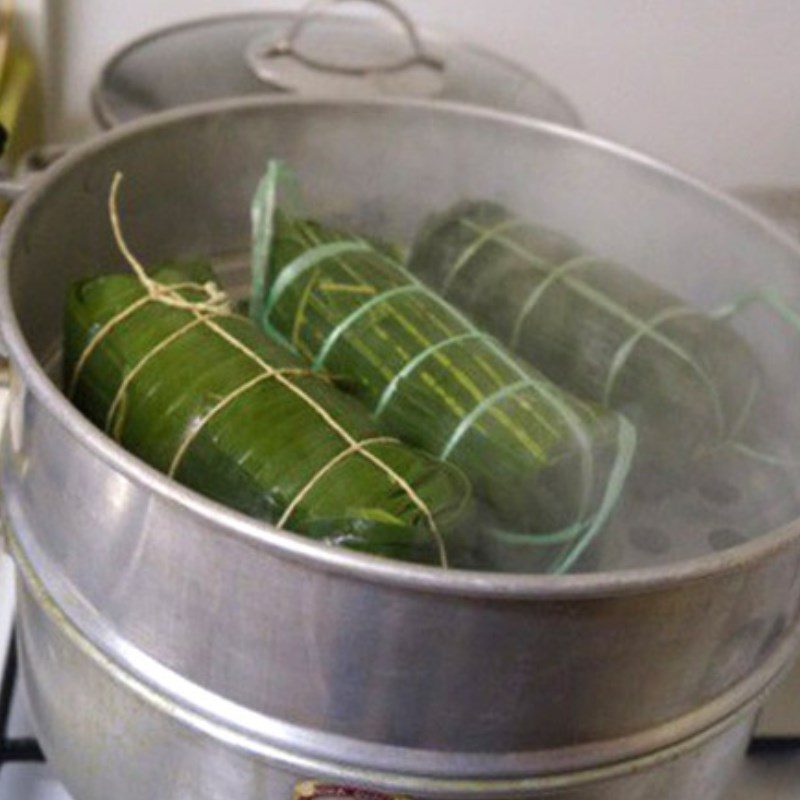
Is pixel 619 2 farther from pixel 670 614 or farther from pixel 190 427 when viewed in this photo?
pixel 670 614

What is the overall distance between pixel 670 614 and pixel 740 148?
983 mm

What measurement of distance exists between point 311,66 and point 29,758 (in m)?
0.66

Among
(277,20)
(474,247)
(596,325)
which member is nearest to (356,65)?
(277,20)

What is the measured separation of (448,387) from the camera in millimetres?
827

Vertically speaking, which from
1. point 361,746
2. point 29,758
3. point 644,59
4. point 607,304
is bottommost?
point 29,758

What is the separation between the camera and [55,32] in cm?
125

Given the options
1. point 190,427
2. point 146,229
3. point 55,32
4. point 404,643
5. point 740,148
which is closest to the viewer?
point 404,643

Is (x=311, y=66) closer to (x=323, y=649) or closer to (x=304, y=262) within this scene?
(x=304, y=262)

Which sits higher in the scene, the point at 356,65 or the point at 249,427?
the point at 356,65

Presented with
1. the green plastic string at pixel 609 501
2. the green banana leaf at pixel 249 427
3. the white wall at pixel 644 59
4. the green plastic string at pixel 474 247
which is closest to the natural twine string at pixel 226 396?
the green banana leaf at pixel 249 427

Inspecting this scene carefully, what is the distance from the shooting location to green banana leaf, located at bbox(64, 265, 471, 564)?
0.70m

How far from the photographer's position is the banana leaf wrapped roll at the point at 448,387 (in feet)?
2.60

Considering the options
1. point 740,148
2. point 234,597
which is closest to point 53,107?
point 740,148

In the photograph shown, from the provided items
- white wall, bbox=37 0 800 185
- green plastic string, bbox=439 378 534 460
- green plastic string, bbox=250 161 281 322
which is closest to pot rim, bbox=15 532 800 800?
green plastic string, bbox=439 378 534 460
